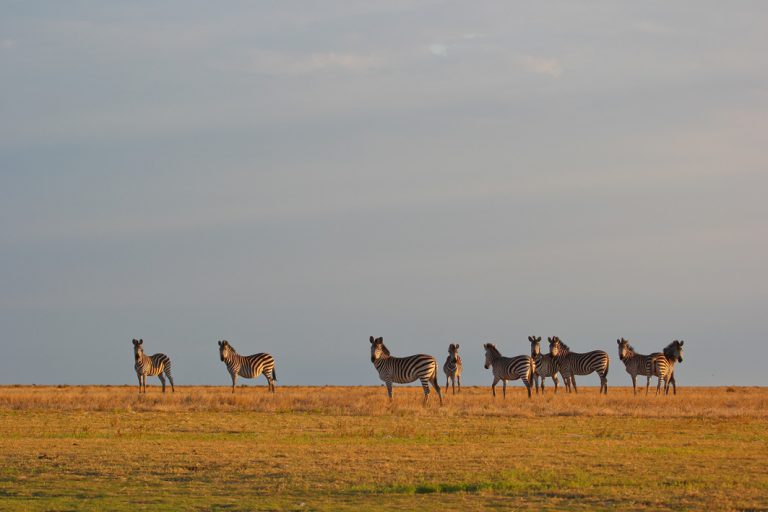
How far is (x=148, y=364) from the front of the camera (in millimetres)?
51344

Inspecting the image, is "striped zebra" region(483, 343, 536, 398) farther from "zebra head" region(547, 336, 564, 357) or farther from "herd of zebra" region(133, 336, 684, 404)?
"zebra head" region(547, 336, 564, 357)

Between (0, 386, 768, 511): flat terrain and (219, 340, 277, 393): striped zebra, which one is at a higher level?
(219, 340, 277, 393): striped zebra

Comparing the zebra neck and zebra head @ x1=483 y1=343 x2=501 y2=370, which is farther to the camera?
the zebra neck

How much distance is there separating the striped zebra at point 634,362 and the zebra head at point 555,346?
2.87 m

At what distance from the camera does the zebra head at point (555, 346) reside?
162 feet

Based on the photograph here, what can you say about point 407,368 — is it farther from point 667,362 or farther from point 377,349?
point 667,362

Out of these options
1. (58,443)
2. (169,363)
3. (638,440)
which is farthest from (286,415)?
(169,363)

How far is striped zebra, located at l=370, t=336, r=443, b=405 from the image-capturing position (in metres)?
39.4

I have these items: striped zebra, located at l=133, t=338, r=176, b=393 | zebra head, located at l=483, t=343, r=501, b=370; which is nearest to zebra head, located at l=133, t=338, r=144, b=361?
striped zebra, located at l=133, t=338, r=176, b=393

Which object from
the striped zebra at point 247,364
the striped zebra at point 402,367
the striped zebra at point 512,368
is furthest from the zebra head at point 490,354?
the striped zebra at point 247,364

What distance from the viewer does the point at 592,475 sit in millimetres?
17516

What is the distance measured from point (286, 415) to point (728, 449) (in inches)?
595

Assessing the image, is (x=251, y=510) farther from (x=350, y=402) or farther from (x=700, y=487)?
(x=350, y=402)

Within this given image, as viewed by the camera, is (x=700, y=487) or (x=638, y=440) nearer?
(x=700, y=487)
